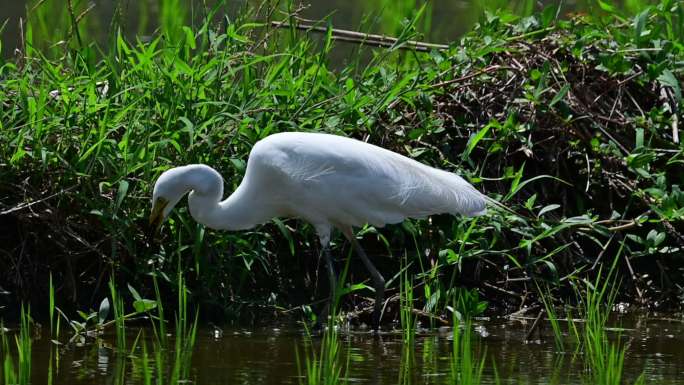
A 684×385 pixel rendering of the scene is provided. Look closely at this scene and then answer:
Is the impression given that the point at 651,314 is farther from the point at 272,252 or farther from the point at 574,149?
the point at 272,252

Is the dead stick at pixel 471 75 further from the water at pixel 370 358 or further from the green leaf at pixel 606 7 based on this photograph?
the water at pixel 370 358

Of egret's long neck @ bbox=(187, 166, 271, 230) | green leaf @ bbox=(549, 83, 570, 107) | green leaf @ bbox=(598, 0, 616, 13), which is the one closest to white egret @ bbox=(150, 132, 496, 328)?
egret's long neck @ bbox=(187, 166, 271, 230)

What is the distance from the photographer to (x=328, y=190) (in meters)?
5.26

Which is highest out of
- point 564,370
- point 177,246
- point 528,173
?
point 528,173

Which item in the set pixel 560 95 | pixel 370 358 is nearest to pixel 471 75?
pixel 560 95

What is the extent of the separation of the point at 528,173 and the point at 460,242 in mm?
845

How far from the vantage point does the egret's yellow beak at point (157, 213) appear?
4945 mm

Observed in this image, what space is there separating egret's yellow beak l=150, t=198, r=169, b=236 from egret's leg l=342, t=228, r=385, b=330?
0.87m

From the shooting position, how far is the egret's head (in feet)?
16.1

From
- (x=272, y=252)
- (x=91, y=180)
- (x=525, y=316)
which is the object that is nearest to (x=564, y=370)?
(x=525, y=316)

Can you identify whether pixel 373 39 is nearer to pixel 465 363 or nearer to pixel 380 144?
pixel 380 144

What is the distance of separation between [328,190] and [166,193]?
0.72m

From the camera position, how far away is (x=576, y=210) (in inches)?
243

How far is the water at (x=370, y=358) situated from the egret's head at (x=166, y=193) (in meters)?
0.52
